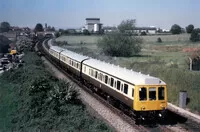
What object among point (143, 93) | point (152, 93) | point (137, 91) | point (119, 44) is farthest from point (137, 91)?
point (119, 44)

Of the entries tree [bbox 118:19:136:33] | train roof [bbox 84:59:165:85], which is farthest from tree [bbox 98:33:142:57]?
train roof [bbox 84:59:165:85]

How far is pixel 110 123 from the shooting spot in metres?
19.6

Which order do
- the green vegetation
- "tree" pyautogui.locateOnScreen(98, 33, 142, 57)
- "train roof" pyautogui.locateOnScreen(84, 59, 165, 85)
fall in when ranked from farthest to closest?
"tree" pyautogui.locateOnScreen(98, 33, 142, 57)
"train roof" pyautogui.locateOnScreen(84, 59, 165, 85)
the green vegetation

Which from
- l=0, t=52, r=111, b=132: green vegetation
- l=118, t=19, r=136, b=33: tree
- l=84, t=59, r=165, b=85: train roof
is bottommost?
l=0, t=52, r=111, b=132: green vegetation

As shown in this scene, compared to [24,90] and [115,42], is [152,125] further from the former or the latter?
[115,42]

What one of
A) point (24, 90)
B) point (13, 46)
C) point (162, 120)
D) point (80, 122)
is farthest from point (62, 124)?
point (13, 46)

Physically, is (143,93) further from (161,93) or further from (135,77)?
(135,77)

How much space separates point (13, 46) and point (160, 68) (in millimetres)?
65386

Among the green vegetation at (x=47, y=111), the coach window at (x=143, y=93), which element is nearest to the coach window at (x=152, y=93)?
the coach window at (x=143, y=93)

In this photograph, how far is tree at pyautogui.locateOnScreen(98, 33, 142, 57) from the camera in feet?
203

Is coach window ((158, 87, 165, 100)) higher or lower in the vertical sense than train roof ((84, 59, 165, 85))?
lower

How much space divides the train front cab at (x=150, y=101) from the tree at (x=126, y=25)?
151 ft

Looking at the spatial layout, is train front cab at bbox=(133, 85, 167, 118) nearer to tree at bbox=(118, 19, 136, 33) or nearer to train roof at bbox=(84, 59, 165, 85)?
train roof at bbox=(84, 59, 165, 85)

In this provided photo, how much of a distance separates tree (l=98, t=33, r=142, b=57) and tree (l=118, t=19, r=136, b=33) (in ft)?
7.88
